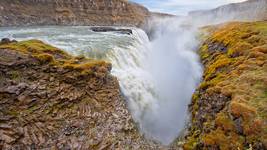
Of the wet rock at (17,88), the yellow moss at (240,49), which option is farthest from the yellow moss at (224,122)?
the wet rock at (17,88)

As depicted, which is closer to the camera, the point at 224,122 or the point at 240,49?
the point at 224,122

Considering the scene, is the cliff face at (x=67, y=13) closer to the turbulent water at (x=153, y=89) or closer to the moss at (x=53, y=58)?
the turbulent water at (x=153, y=89)

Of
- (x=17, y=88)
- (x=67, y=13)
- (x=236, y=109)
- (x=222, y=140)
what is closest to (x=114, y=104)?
(x=17, y=88)

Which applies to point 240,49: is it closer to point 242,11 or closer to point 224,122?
point 224,122

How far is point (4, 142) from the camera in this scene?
854cm

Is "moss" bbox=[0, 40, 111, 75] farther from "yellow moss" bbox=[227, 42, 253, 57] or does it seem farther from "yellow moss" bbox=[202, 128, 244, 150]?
"yellow moss" bbox=[227, 42, 253, 57]

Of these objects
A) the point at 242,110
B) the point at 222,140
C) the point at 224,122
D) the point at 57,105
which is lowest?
the point at 57,105

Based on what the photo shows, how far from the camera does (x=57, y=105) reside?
429 inches

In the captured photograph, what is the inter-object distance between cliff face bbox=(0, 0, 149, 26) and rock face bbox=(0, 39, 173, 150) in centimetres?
4187

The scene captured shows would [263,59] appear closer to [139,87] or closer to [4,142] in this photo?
[139,87]

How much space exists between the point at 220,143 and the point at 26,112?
9.25 m

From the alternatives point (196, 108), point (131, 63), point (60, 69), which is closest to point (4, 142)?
point (60, 69)

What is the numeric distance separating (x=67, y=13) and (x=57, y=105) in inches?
2306

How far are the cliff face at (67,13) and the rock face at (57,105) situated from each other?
137 ft
